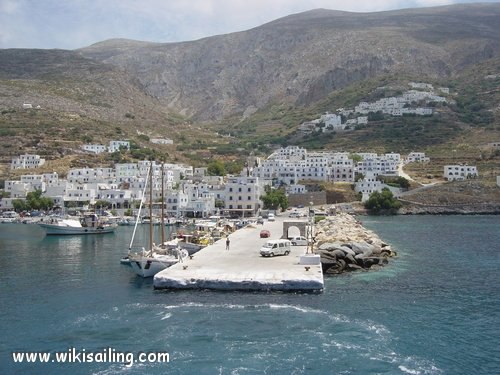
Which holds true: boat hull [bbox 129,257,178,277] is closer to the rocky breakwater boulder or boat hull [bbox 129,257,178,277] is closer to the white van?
the white van

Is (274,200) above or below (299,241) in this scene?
above

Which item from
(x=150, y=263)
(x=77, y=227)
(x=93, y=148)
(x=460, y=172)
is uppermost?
(x=93, y=148)

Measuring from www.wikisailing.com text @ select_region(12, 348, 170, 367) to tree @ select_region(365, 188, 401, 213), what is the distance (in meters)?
75.4

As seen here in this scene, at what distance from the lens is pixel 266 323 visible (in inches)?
834

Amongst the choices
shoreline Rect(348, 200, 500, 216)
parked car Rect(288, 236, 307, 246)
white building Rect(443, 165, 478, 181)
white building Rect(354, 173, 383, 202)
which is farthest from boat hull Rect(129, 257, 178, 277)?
white building Rect(443, 165, 478, 181)

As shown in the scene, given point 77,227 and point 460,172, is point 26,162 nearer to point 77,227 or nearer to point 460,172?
point 77,227

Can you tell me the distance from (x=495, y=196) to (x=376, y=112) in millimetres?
62623

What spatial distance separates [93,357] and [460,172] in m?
92.5

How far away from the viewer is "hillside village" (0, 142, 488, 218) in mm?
86562

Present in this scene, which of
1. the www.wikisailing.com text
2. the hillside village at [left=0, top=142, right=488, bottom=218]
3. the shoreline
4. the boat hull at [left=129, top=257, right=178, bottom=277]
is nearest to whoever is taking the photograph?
the www.wikisailing.com text

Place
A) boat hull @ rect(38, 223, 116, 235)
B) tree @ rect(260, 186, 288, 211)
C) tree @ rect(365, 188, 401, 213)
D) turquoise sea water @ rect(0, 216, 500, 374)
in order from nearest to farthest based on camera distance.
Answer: turquoise sea water @ rect(0, 216, 500, 374), boat hull @ rect(38, 223, 116, 235), tree @ rect(260, 186, 288, 211), tree @ rect(365, 188, 401, 213)

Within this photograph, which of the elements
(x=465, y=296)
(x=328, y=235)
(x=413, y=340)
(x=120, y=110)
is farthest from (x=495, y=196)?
(x=120, y=110)

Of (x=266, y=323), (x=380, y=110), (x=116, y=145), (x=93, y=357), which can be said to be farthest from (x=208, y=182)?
(x=93, y=357)

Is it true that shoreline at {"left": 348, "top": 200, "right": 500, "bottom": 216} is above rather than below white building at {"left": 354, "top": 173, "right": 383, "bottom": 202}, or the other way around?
below
